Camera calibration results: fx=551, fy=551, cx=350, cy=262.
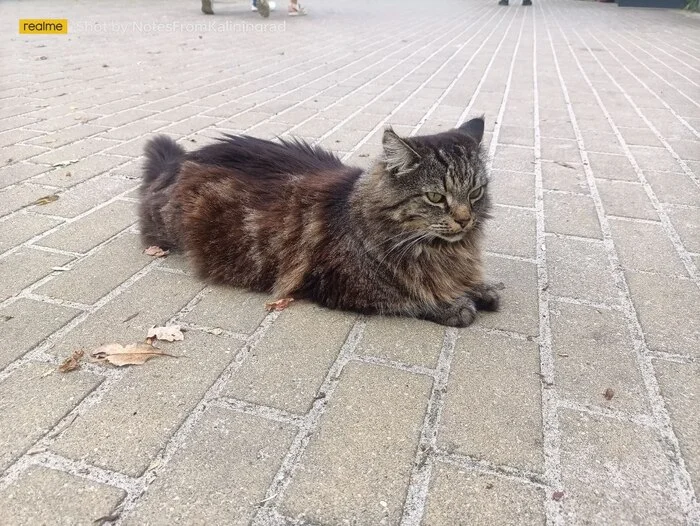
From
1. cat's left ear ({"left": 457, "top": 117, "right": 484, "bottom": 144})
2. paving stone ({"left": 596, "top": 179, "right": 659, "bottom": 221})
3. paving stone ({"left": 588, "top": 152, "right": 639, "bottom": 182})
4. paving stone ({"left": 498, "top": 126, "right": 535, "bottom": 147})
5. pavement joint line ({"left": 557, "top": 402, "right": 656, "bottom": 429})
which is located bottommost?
pavement joint line ({"left": 557, "top": 402, "right": 656, "bottom": 429})

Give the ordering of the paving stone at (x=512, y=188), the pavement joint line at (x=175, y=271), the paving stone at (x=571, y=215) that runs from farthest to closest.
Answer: the paving stone at (x=512, y=188), the paving stone at (x=571, y=215), the pavement joint line at (x=175, y=271)

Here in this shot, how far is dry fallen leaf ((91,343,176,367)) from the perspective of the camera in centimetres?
229

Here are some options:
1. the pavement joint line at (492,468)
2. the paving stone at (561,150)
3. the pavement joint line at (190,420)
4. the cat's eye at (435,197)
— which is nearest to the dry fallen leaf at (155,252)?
the pavement joint line at (190,420)

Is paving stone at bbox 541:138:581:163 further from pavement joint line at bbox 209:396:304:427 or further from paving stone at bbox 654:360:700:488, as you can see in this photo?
pavement joint line at bbox 209:396:304:427

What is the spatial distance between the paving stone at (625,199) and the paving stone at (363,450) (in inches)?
93.2

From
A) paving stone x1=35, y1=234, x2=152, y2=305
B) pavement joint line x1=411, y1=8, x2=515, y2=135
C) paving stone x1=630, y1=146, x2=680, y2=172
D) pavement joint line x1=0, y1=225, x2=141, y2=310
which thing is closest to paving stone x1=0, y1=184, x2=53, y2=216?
pavement joint line x1=0, y1=225, x2=141, y2=310

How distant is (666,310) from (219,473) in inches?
87.9

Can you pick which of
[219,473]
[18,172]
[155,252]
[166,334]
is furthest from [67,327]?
[18,172]

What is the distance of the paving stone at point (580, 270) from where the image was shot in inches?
113

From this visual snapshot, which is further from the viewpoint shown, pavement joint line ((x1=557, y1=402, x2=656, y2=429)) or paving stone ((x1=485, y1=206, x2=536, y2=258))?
paving stone ((x1=485, y1=206, x2=536, y2=258))

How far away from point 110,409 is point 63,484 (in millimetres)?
350

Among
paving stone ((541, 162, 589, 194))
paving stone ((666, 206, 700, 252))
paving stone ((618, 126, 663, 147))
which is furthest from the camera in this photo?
paving stone ((618, 126, 663, 147))

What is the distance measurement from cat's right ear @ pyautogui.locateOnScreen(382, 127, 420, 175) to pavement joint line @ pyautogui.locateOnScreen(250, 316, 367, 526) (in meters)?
0.75

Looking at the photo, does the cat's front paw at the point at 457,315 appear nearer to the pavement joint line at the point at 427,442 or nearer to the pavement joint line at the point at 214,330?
the pavement joint line at the point at 427,442
